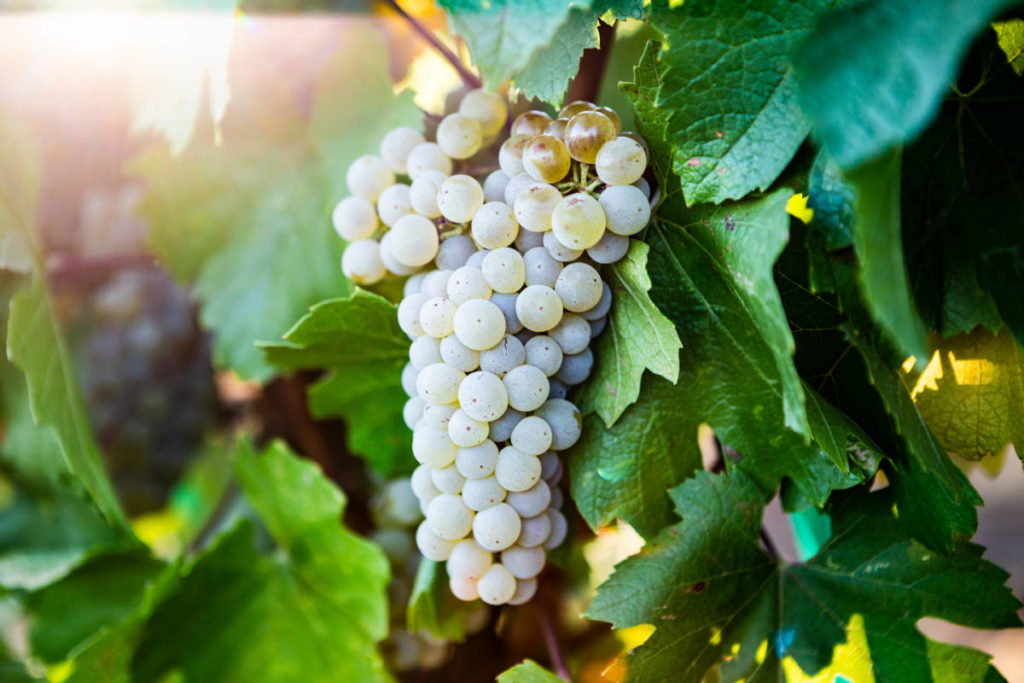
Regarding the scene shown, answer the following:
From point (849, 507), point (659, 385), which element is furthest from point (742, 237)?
point (849, 507)

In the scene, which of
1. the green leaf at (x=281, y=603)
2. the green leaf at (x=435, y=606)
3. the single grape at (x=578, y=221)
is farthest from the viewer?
the green leaf at (x=281, y=603)

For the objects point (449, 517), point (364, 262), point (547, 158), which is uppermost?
point (547, 158)

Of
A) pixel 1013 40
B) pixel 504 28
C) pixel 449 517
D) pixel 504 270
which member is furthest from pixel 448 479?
pixel 1013 40

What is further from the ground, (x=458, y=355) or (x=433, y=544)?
(x=458, y=355)

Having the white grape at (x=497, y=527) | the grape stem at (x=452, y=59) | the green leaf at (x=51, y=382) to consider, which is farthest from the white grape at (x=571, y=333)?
the green leaf at (x=51, y=382)

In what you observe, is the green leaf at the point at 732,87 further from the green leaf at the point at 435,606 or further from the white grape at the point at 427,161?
the green leaf at the point at 435,606

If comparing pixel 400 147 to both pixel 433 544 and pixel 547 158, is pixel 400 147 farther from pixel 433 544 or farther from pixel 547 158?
pixel 433 544

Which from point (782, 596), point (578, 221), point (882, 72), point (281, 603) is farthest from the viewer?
point (281, 603)
